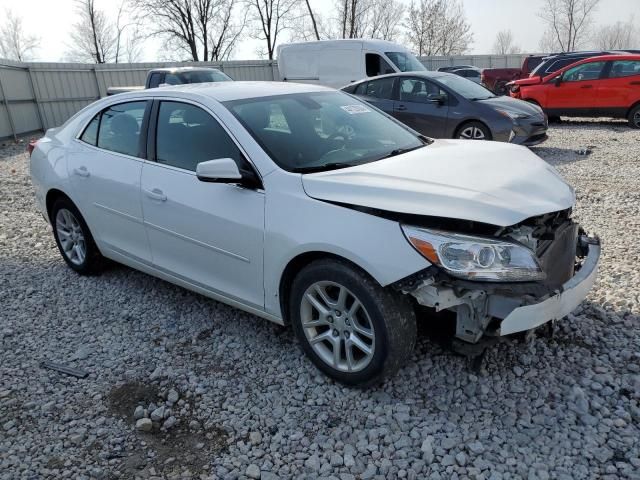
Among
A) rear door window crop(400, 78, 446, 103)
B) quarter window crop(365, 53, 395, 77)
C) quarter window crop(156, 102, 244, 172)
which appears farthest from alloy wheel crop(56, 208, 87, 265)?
quarter window crop(365, 53, 395, 77)

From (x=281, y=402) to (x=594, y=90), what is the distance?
12.9 metres

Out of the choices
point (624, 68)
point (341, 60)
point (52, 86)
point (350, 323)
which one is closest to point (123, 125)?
point (350, 323)

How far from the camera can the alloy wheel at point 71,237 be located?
15.5 ft

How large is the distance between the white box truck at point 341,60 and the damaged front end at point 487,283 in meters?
12.2

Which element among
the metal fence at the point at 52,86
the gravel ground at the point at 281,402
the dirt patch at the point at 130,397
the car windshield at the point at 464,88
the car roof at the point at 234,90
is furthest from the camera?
the metal fence at the point at 52,86

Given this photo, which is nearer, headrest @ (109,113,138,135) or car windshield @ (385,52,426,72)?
headrest @ (109,113,138,135)

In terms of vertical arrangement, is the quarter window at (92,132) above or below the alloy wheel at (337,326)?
above

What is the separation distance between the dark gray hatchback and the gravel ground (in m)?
5.32

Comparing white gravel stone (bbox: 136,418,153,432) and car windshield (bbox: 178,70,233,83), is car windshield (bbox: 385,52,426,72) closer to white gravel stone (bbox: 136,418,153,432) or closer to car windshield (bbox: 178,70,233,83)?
car windshield (bbox: 178,70,233,83)

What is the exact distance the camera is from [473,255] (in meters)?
2.55

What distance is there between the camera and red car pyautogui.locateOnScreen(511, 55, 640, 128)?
1234 cm

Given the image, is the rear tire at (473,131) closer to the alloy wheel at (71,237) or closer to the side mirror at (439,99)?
the side mirror at (439,99)

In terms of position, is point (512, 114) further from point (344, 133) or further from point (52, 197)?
point (52, 197)

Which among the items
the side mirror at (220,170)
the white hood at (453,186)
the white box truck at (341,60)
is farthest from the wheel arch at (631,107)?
the side mirror at (220,170)
